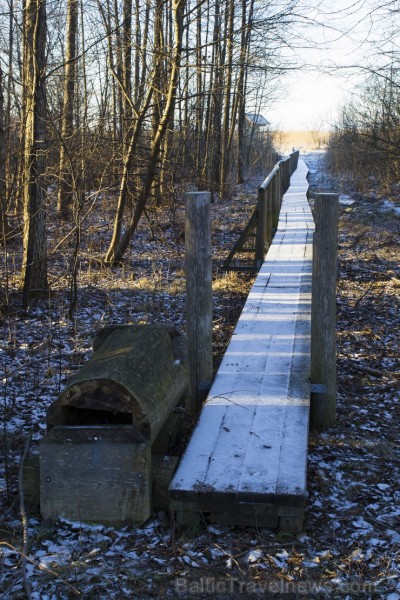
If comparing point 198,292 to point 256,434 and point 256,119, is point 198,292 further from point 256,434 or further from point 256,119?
point 256,119

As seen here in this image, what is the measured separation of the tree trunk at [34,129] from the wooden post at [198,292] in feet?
9.72

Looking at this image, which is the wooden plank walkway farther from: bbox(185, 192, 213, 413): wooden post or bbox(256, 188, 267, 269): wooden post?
bbox(256, 188, 267, 269): wooden post

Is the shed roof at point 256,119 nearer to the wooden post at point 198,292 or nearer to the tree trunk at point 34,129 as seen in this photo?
the tree trunk at point 34,129

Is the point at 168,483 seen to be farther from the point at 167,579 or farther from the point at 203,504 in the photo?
the point at 167,579

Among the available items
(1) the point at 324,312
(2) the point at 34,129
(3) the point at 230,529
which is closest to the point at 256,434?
(3) the point at 230,529

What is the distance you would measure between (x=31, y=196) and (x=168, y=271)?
3146mm

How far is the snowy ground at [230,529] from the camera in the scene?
8.73 feet

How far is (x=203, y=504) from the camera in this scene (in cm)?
304

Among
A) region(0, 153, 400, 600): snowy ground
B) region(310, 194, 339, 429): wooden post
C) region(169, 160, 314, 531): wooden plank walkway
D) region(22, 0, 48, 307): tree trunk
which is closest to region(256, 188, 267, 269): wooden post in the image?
region(0, 153, 400, 600): snowy ground

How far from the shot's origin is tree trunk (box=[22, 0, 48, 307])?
6578mm

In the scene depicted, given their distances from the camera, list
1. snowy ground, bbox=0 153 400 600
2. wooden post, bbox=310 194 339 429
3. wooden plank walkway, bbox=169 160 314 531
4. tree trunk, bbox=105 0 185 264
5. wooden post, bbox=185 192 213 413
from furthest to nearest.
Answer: tree trunk, bbox=105 0 185 264 → wooden post, bbox=185 192 213 413 → wooden post, bbox=310 194 339 429 → wooden plank walkway, bbox=169 160 314 531 → snowy ground, bbox=0 153 400 600

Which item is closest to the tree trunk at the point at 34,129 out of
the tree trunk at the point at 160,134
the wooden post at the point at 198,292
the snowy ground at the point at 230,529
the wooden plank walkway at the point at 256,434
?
the snowy ground at the point at 230,529

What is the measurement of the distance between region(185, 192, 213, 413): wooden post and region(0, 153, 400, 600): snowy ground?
2.99ft

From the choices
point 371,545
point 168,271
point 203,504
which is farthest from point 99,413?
point 168,271
